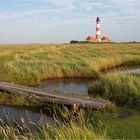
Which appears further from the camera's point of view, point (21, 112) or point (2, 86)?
point (2, 86)

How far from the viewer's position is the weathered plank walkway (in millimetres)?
11484

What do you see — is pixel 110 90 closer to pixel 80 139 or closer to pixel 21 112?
pixel 21 112

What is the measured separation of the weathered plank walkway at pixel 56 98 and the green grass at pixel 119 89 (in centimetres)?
160

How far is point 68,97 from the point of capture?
12672mm

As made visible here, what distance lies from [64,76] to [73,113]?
10923mm

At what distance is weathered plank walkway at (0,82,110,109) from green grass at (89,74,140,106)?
160 cm

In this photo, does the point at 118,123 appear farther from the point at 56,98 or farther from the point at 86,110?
the point at 56,98

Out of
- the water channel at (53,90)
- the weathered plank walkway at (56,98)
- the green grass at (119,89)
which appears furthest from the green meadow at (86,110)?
the water channel at (53,90)

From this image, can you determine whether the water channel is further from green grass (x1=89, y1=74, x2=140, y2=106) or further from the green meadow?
green grass (x1=89, y1=74, x2=140, y2=106)

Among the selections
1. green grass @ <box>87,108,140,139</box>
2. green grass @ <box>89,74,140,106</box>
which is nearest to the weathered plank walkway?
green grass @ <box>87,108,140,139</box>

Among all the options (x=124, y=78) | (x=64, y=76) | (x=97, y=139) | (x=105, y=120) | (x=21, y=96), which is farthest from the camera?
(x=64, y=76)

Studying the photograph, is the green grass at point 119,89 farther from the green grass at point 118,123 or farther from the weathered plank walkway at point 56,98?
the weathered plank walkway at point 56,98

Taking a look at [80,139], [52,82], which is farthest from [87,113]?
[52,82]

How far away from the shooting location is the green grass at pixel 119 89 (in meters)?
13.0
